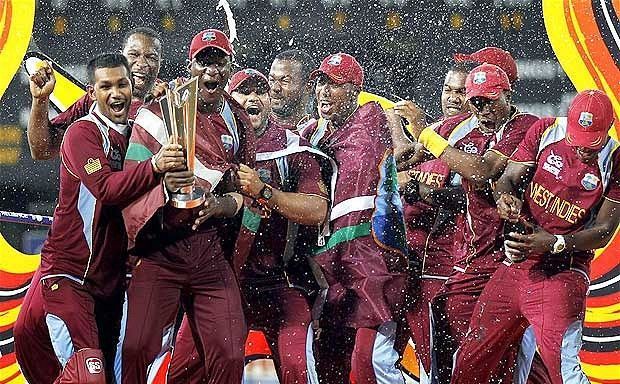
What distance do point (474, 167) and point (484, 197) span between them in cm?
26

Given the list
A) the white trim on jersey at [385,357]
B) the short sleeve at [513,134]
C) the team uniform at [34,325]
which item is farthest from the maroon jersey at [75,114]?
the short sleeve at [513,134]

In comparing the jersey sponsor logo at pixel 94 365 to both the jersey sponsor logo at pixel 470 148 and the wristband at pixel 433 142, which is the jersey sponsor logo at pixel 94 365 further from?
the jersey sponsor logo at pixel 470 148

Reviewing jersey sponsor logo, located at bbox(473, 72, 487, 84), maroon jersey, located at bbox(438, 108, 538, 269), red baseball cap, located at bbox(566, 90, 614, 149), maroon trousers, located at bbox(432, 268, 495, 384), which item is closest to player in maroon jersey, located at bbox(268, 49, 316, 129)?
maroon jersey, located at bbox(438, 108, 538, 269)

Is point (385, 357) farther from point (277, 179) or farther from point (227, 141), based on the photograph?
point (227, 141)

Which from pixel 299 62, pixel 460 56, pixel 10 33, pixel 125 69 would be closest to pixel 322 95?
pixel 299 62

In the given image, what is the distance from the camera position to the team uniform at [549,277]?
711 centimetres

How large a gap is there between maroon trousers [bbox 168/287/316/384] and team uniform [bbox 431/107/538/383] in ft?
2.60

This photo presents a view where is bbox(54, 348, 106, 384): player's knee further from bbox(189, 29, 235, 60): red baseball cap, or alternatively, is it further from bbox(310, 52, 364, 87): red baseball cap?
bbox(310, 52, 364, 87): red baseball cap

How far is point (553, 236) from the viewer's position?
282 inches

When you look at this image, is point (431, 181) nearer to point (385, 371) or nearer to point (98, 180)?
point (385, 371)

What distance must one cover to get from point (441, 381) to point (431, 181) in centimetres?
113

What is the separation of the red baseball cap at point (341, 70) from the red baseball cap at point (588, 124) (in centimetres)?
125

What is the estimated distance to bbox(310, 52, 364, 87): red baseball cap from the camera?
780cm

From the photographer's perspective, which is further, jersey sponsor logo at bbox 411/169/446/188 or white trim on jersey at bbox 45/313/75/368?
jersey sponsor logo at bbox 411/169/446/188
